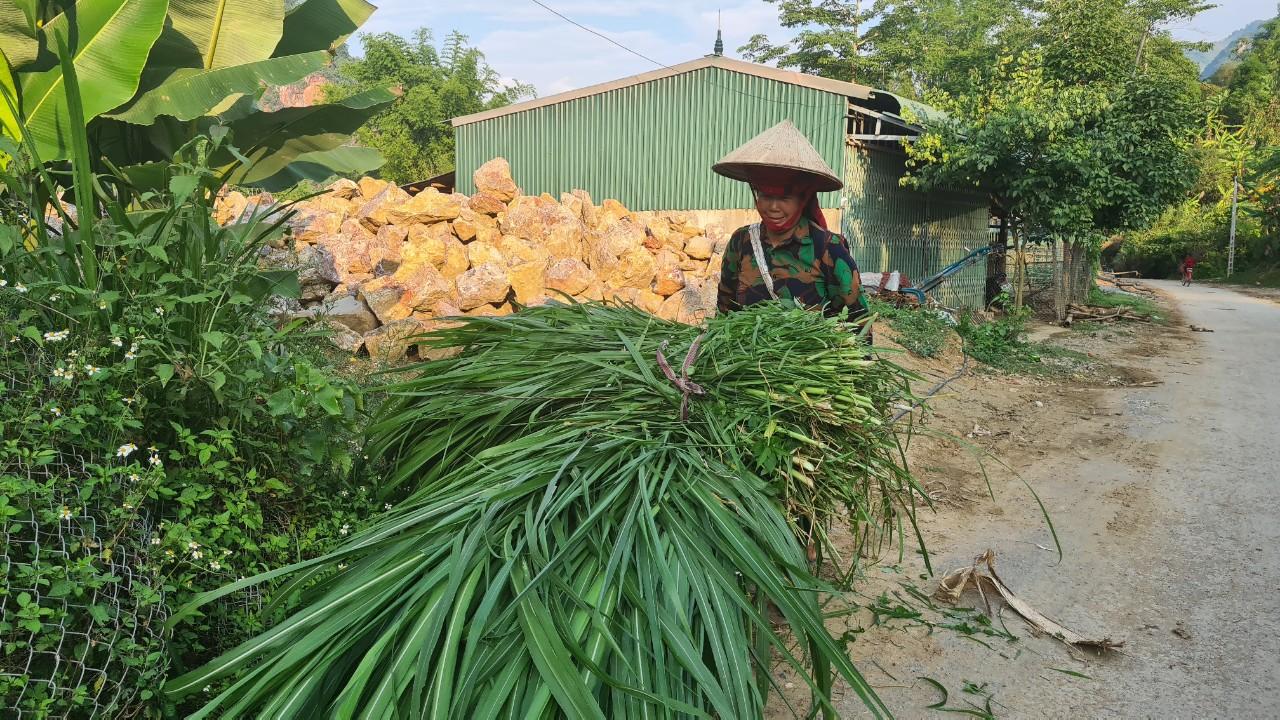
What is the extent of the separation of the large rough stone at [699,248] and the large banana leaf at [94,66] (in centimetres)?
699

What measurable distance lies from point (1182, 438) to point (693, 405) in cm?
500

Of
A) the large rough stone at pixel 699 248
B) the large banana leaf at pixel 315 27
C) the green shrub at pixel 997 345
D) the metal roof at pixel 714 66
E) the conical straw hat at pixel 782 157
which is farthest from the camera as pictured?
the metal roof at pixel 714 66

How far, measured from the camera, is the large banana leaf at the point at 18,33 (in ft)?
7.66

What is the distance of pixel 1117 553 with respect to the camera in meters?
3.32

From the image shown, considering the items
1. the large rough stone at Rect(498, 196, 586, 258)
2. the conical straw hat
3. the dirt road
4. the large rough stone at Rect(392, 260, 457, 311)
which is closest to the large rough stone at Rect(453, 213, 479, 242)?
the large rough stone at Rect(498, 196, 586, 258)

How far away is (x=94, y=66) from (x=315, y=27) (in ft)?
4.53

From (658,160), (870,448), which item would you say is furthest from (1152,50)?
Result: (870,448)

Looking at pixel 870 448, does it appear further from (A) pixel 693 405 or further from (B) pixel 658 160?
(B) pixel 658 160

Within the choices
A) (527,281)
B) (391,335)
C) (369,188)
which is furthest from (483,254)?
(369,188)

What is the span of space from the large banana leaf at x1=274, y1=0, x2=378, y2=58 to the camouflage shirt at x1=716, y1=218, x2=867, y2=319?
2.23 meters

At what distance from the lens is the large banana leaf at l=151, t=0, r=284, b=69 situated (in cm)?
317

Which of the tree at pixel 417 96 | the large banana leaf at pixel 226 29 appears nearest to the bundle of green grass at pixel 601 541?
the large banana leaf at pixel 226 29

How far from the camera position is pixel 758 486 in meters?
1.50

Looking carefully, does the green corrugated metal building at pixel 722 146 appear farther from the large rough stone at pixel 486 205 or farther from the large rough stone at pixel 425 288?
the large rough stone at pixel 425 288
